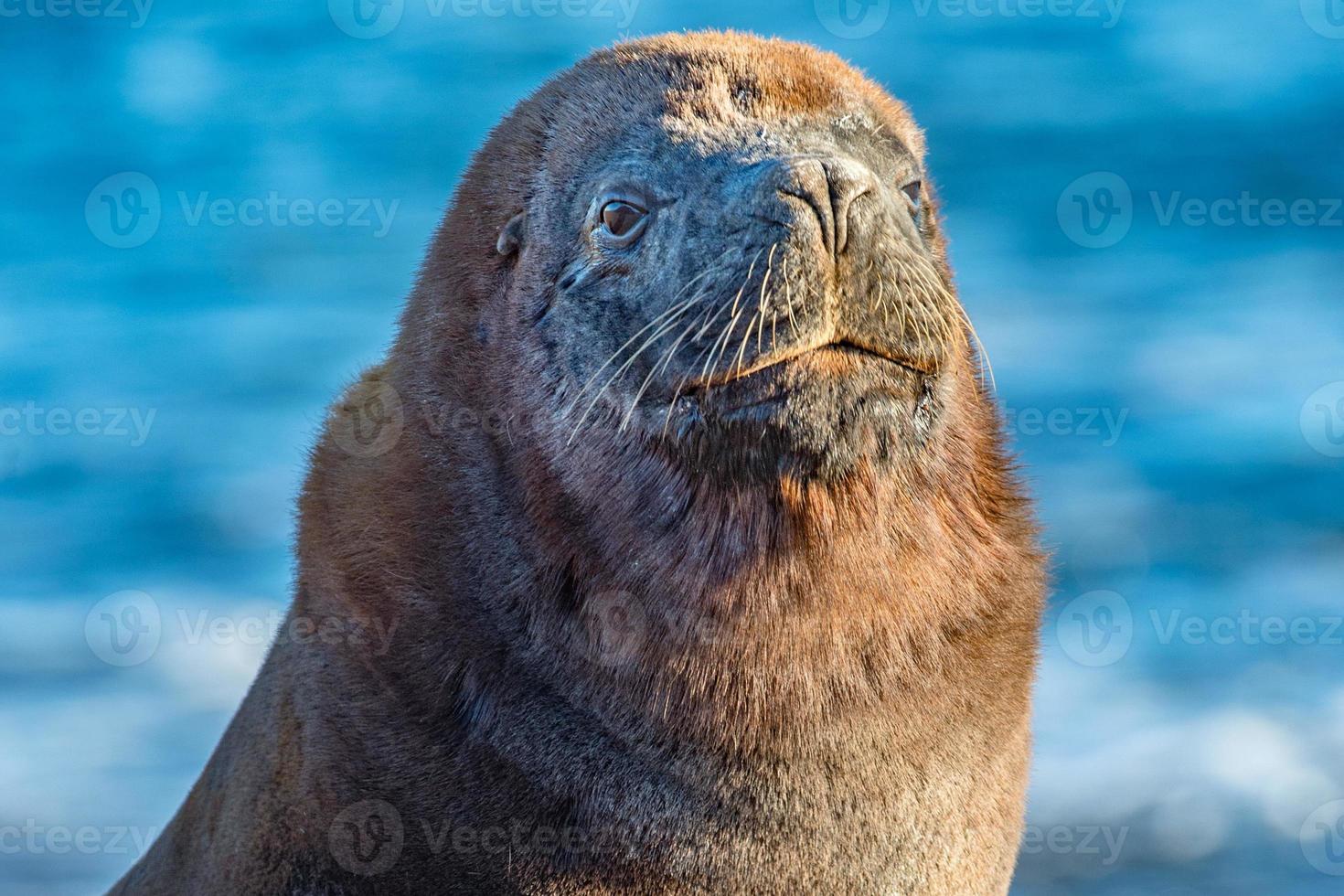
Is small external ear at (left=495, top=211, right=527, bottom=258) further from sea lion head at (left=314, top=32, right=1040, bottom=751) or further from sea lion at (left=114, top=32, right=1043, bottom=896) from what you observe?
sea lion at (left=114, top=32, right=1043, bottom=896)

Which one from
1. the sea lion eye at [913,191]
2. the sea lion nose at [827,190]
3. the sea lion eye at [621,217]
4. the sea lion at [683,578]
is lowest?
the sea lion at [683,578]

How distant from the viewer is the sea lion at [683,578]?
193 inches

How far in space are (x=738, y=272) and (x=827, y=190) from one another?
39 cm

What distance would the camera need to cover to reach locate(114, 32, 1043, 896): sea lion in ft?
16.1

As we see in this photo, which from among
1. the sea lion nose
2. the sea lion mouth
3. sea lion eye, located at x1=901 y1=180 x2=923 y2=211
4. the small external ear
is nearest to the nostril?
the sea lion nose

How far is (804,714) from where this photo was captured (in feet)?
16.7

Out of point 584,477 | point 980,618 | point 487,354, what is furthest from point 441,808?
point 980,618

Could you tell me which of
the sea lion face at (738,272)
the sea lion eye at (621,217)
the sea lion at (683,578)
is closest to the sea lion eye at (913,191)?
the sea lion face at (738,272)

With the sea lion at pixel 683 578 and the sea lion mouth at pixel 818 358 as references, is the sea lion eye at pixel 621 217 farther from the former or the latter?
the sea lion mouth at pixel 818 358

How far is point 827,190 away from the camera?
4.82m

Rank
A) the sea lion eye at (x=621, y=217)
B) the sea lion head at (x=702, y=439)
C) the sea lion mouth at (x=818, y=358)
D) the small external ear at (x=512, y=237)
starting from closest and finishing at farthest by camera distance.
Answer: the sea lion mouth at (x=818, y=358)
the sea lion head at (x=702, y=439)
the sea lion eye at (x=621, y=217)
the small external ear at (x=512, y=237)

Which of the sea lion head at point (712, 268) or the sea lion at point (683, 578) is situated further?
the sea lion at point (683, 578)

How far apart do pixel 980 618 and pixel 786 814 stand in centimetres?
108

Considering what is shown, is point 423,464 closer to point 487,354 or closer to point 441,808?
point 487,354
